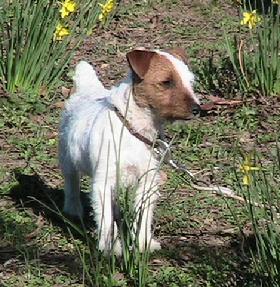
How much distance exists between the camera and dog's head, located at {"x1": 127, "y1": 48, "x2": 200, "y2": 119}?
4.93 m

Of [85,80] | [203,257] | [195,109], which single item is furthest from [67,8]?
[203,257]

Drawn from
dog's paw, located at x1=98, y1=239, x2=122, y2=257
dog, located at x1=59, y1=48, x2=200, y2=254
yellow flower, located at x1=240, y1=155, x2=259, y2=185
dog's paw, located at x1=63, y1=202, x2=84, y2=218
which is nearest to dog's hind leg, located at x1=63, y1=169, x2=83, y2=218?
dog's paw, located at x1=63, y1=202, x2=84, y2=218

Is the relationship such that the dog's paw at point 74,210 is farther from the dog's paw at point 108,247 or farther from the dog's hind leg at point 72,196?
the dog's paw at point 108,247

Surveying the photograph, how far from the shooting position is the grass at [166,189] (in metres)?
4.74

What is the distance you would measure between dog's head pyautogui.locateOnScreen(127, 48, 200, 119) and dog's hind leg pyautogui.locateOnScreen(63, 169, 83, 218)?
0.84m

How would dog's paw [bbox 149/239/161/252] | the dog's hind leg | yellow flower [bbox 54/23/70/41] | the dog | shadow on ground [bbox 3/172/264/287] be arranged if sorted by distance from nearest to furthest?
shadow on ground [bbox 3/172/264/287], the dog, dog's paw [bbox 149/239/161/252], the dog's hind leg, yellow flower [bbox 54/23/70/41]

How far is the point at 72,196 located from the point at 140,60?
1139 millimetres

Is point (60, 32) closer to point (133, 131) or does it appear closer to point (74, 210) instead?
point (74, 210)

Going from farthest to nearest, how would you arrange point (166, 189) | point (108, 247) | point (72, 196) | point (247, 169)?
point (166, 189) → point (72, 196) → point (108, 247) → point (247, 169)

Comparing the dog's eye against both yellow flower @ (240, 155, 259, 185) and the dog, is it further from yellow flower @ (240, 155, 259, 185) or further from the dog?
yellow flower @ (240, 155, 259, 185)

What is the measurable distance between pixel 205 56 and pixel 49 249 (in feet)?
12.6

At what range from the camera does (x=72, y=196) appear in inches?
223

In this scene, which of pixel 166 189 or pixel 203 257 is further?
pixel 166 189

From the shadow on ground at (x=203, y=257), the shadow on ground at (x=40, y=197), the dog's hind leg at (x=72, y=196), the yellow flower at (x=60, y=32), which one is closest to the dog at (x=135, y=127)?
the shadow on ground at (x=203, y=257)
